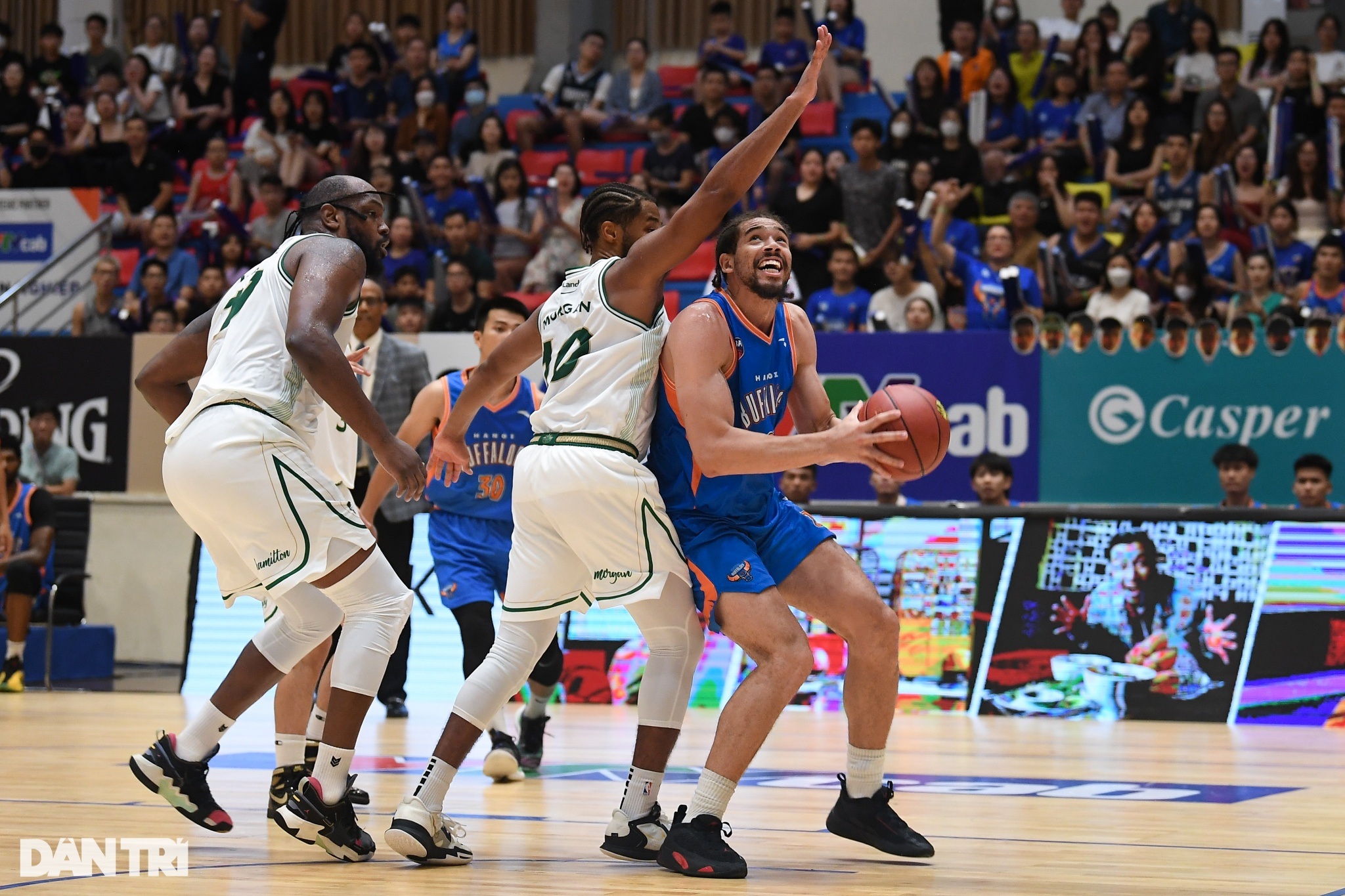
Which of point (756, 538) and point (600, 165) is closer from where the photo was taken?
point (756, 538)

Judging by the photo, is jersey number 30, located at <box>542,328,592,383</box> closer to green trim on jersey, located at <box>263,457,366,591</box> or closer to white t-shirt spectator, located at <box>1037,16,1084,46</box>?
green trim on jersey, located at <box>263,457,366,591</box>

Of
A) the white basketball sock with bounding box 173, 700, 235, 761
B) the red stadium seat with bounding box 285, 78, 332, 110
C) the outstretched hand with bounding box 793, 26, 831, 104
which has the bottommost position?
the white basketball sock with bounding box 173, 700, 235, 761

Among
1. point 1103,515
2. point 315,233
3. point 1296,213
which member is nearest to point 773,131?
point 315,233

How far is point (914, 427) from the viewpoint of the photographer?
4.25 metres

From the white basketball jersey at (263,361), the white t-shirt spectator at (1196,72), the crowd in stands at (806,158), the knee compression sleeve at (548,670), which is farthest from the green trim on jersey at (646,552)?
the white t-shirt spectator at (1196,72)

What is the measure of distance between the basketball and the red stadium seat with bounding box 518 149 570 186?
40.4 feet

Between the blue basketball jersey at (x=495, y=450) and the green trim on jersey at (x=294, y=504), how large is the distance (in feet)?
7.97

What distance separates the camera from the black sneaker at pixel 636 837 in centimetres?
442

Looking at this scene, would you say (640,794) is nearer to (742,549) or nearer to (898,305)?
(742,549)

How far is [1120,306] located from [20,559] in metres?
8.07

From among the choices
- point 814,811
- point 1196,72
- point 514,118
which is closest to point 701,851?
point 814,811

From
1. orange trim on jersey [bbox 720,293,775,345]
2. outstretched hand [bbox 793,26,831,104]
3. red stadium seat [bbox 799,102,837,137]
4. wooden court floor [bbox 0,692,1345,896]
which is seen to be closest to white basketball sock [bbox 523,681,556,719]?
wooden court floor [bbox 0,692,1345,896]

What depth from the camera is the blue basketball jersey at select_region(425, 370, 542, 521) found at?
6914 millimetres

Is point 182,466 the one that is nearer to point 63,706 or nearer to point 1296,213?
point 63,706
